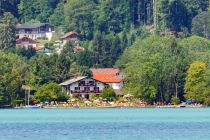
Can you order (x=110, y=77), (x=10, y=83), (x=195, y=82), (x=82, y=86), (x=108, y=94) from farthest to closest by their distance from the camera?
(x=110, y=77)
(x=82, y=86)
(x=108, y=94)
(x=195, y=82)
(x=10, y=83)

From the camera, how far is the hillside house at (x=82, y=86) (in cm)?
15525

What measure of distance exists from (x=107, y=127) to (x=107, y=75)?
73442 mm

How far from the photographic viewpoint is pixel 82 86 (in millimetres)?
156625

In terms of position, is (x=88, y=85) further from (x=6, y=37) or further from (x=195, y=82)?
(x=6, y=37)

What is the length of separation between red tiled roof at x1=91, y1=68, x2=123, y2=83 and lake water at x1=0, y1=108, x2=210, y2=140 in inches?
1744

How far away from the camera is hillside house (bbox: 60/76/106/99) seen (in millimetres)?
155250

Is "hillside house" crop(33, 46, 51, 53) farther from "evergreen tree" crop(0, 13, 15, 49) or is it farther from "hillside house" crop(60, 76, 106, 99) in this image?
"hillside house" crop(60, 76, 106, 99)

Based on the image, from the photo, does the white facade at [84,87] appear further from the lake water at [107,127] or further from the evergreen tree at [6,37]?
the evergreen tree at [6,37]

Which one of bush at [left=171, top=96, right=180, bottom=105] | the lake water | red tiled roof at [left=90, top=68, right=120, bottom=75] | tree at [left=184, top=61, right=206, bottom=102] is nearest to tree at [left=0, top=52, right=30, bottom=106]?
bush at [left=171, top=96, right=180, bottom=105]

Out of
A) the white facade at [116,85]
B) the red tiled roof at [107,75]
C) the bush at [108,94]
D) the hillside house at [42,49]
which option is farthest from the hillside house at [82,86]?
the hillside house at [42,49]

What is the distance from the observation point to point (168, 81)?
475ft

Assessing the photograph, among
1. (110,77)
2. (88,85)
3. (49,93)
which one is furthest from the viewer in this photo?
(110,77)

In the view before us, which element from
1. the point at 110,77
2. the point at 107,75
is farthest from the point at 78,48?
the point at 110,77

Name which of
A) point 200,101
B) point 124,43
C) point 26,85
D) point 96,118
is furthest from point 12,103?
point 124,43
